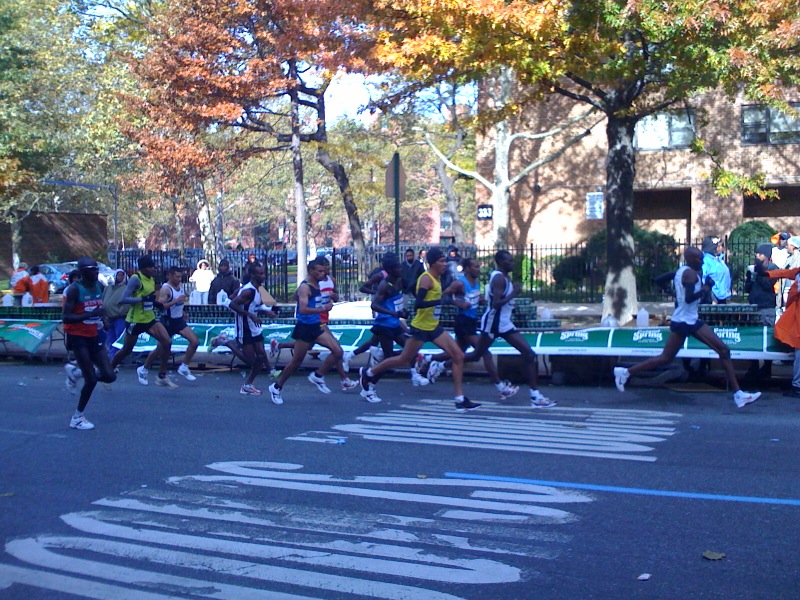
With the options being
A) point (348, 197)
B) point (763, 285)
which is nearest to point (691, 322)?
point (763, 285)

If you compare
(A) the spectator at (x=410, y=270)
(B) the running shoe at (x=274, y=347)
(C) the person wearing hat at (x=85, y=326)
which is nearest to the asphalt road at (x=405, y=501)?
(C) the person wearing hat at (x=85, y=326)

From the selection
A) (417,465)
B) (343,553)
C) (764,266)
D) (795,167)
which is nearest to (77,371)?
(417,465)

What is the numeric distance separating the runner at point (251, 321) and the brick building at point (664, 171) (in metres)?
16.4

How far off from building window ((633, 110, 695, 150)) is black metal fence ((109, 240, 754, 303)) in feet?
14.6

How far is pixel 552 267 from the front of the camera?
28.5 m

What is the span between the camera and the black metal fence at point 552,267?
24953mm

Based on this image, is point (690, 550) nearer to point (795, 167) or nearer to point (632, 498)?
point (632, 498)

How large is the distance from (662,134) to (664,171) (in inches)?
46.4

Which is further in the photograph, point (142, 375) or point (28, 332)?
point (28, 332)

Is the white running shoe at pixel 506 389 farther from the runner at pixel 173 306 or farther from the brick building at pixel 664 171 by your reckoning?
the brick building at pixel 664 171

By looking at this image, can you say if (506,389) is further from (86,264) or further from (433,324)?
(86,264)

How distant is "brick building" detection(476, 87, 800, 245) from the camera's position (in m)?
29.0

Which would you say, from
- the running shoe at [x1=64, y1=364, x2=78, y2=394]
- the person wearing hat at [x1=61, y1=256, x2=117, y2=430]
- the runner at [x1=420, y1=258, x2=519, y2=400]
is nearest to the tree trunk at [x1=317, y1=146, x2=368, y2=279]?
the running shoe at [x1=64, y1=364, x2=78, y2=394]

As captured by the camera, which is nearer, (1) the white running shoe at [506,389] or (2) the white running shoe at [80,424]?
(2) the white running shoe at [80,424]
